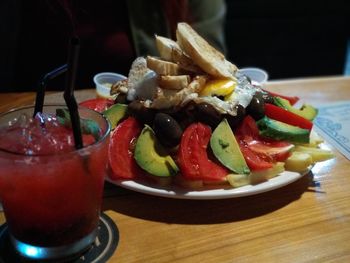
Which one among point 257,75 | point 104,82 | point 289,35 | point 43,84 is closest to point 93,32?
point 104,82

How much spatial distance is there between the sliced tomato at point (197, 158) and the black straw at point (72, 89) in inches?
10.4

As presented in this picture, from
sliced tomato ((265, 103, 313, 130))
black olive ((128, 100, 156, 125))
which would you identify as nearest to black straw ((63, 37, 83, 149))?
black olive ((128, 100, 156, 125))

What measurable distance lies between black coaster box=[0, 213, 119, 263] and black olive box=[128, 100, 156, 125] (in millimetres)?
248

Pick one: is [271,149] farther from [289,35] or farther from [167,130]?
[289,35]

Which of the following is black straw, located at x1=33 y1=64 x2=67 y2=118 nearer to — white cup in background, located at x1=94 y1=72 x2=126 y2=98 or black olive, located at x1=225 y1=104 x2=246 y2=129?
black olive, located at x1=225 y1=104 x2=246 y2=129

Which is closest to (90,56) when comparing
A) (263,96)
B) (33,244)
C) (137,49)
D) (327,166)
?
(137,49)

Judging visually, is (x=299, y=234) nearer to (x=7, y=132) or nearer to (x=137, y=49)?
(x=7, y=132)

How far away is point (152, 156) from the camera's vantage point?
0.95 metres

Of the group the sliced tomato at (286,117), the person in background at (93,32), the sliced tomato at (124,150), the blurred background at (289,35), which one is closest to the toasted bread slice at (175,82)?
the sliced tomato at (124,150)

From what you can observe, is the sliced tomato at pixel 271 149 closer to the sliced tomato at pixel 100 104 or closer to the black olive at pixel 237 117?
the black olive at pixel 237 117

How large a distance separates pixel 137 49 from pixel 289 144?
0.97 m

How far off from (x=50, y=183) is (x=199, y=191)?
32 centimetres

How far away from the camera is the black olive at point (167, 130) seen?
0.96 meters

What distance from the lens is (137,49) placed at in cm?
185
